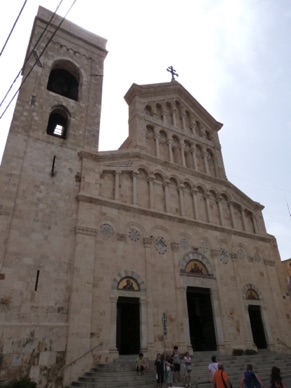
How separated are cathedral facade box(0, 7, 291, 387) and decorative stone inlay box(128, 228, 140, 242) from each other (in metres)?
0.06

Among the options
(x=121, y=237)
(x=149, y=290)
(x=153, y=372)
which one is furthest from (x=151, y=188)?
(x=153, y=372)

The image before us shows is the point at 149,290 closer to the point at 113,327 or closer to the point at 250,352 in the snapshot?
the point at 113,327

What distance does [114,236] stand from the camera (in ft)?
54.7

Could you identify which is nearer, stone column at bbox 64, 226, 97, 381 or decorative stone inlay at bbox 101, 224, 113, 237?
stone column at bbox 64, 226, 97, 381

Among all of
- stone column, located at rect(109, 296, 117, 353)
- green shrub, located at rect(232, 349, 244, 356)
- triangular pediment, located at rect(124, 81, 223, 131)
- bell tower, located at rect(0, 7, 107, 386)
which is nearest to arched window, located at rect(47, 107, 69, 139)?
bell tower, located at rect(0, 7, 107, 386)

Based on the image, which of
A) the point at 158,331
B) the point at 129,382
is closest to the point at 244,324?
the point at 158,331

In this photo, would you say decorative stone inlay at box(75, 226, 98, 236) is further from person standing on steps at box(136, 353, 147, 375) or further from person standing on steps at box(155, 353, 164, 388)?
person standing on steps at box(155, 353, 164, 388)

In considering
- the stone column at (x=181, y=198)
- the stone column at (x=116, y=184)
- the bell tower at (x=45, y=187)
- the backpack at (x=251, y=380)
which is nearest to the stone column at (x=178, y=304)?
the stone column at (x=181, y=198)

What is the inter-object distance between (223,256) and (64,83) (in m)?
17.5

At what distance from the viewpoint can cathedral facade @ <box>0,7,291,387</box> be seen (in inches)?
523

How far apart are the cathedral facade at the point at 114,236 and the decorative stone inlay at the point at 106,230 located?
6 centimetres

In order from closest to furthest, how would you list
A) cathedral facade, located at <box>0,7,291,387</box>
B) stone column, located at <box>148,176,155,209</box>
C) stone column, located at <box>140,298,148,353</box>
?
cathedral facade, located at <box>0,7,291,387</box> → stone column, located at <box>140,298,148,353</box> → stone column, located at <box>148,176,155,209</box>

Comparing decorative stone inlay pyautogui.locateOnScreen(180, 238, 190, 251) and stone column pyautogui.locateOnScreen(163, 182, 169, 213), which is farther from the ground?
stone column pyautogui.locateOnScreen(163, 182, 169, 213)

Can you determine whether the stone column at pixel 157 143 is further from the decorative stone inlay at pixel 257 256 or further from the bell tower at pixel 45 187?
the decorative stone inlay at pixel 257 256
